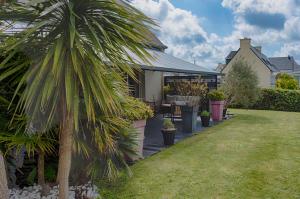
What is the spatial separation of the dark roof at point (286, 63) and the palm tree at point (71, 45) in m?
43.2

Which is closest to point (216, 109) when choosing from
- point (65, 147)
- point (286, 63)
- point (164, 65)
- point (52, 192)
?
point (164, 65)

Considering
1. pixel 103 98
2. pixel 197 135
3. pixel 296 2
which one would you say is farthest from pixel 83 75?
pixel 296 2

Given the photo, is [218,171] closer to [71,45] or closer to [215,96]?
[71,45]

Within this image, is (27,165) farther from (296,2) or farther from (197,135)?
(296,2)

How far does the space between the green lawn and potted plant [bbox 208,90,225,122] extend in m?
4.35

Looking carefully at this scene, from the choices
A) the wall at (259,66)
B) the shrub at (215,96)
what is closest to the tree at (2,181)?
the shrub at (215,96)

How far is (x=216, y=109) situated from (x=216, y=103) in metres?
0.32

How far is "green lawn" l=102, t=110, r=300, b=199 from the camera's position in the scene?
4672mm

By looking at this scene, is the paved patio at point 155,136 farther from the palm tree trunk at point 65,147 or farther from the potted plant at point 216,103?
the palm tree trunk at point 65,147

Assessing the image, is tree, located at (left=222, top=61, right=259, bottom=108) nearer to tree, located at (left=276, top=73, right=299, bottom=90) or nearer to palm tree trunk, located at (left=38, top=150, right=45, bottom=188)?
tree, located at (left=276, top=73, right=299, bottom=90)

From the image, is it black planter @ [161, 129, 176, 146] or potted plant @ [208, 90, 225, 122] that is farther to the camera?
potted plant @ [208, 90, 225, 122]

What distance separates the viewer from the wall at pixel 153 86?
50.8ft

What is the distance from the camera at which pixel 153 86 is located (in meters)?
16.1

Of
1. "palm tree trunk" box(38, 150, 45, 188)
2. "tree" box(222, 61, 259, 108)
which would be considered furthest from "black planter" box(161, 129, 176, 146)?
"tree" box(222, 61, 259, 108)
